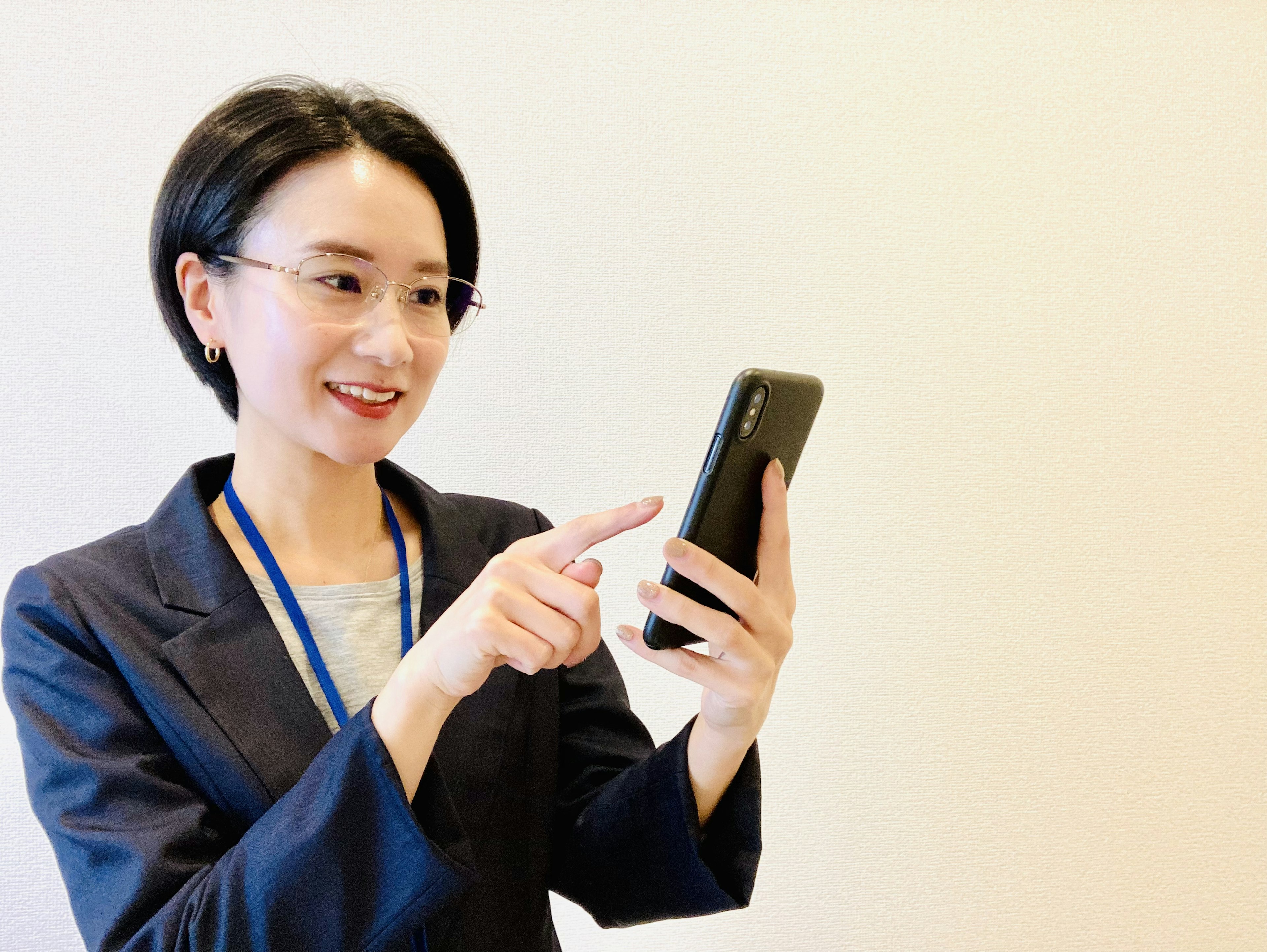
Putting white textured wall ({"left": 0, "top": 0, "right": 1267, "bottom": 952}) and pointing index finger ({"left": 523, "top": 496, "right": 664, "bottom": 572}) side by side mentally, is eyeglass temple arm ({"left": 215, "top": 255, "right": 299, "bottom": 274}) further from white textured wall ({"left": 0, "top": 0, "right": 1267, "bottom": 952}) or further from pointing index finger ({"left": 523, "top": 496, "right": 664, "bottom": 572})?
white textured wall ({"left": 0, "top": 0, "right": 1267, "bottom": 952})

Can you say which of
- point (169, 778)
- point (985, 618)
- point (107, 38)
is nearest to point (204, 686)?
point (169, 778)

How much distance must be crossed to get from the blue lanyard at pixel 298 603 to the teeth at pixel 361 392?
0.20 metres

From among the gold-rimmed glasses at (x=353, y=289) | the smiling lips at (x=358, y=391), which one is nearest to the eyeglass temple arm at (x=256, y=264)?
the gold-rimmed glasses at (x=353, y=289)

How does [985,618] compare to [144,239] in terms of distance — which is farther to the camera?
[985,618]

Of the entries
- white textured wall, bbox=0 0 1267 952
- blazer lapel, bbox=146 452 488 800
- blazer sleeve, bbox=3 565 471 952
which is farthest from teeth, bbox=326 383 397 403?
white textured wall, bbox=0 0 1267 952

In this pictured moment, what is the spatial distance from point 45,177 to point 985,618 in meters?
1.74

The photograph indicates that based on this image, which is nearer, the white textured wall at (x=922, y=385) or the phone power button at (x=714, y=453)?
the phone power button at (x=714, y=453)

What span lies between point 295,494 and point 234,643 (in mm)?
195

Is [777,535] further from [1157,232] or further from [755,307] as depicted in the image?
[1157,232]

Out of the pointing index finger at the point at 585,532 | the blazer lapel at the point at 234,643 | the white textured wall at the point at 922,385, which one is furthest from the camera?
the white textured wall at the point at 922,385

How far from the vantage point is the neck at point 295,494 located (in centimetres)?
120

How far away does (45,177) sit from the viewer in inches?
65.9

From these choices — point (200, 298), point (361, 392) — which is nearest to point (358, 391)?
point (361, 392)

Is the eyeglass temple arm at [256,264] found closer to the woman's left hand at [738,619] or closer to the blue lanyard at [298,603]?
the blue lanyard at [298,603]
